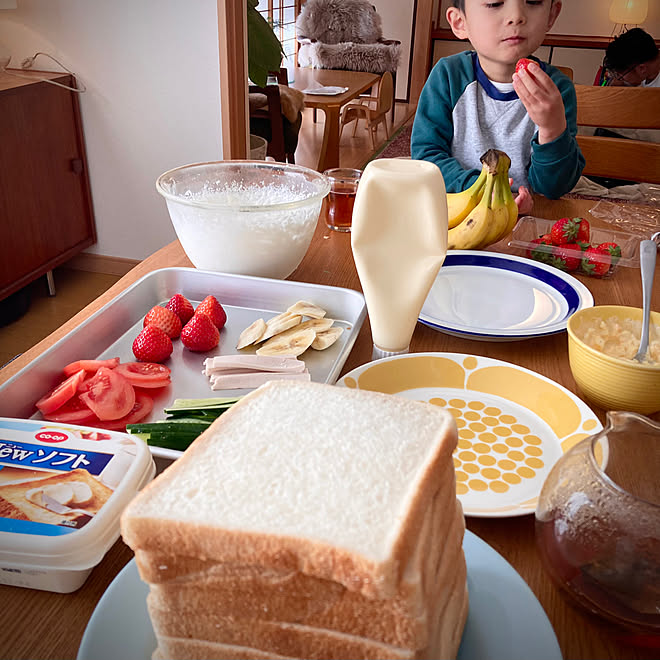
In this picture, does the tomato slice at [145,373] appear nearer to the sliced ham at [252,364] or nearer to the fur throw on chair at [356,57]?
the sliced ham at [252,364]

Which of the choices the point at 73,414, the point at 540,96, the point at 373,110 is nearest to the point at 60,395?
the point at 73,414

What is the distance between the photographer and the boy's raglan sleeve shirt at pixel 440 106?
5.98 ft

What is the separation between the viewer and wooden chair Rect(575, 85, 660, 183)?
2.00 m

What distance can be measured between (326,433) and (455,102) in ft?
5.24

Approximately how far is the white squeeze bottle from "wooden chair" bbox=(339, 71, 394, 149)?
558cm

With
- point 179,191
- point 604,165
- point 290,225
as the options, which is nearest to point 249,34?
point 604,165

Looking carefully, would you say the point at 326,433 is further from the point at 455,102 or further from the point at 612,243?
the point at 455,102

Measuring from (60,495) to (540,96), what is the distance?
1.28m

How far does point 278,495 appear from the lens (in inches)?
17.3

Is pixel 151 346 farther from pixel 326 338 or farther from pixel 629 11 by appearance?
pixel 629 11

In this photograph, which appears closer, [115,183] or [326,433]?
[326,433]

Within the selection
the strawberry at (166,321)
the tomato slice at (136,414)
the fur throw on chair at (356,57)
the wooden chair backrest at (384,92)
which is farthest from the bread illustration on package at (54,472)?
the fur throw on chair at (356,57)

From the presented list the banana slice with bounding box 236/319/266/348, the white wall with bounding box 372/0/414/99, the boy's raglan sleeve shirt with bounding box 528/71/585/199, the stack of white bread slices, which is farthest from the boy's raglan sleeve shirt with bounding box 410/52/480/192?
the white wall with bounding box 372/0/414/99

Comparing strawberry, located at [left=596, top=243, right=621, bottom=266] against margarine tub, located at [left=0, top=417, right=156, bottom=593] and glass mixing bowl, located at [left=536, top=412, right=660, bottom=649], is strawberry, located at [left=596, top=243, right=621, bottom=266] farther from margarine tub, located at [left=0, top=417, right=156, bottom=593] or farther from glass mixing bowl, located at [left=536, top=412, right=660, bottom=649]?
margarine tub, located at [left=0, top=417, right=156, bottom=593]
